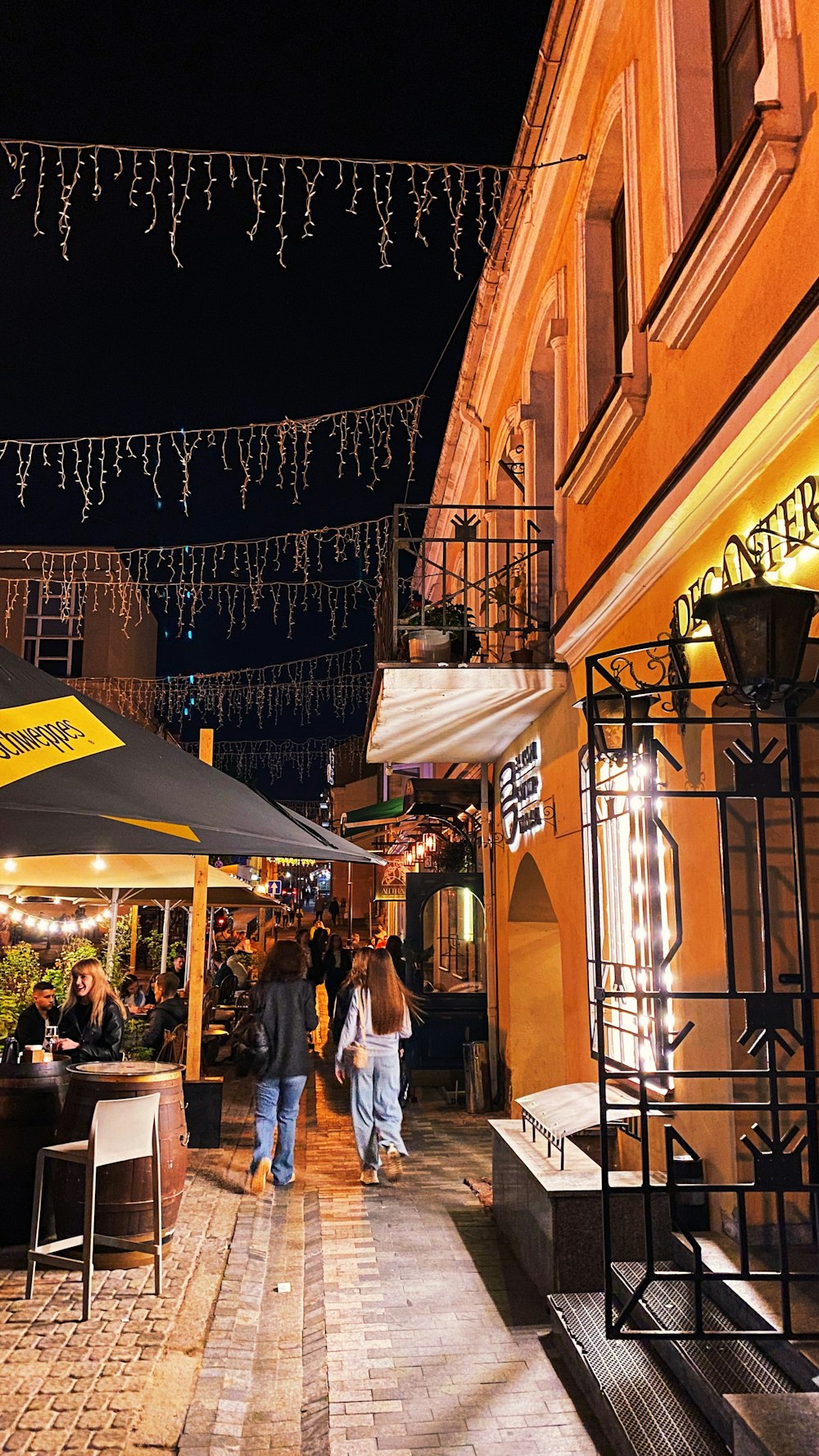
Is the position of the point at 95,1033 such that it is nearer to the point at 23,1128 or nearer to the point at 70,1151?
the point at 23,1128

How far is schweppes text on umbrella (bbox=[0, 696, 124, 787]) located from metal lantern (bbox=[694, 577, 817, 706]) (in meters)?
2.75

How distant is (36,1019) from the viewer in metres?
9.31

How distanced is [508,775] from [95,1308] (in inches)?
278

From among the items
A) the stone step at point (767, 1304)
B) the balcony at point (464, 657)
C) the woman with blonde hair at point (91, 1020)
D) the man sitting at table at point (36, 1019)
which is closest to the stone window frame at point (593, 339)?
the balcony at point (464, 657)

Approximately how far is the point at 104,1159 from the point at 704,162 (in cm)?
649

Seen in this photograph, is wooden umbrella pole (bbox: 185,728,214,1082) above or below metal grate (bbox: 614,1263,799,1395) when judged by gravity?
above

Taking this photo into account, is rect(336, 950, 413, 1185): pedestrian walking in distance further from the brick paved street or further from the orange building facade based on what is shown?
the orange building facade

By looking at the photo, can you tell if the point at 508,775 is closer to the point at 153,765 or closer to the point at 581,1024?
the point at 581,1024

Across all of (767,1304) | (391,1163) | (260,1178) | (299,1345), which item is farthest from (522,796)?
(767,1304)

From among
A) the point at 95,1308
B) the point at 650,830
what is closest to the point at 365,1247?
the point at 95,1308

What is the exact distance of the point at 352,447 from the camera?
453 inches

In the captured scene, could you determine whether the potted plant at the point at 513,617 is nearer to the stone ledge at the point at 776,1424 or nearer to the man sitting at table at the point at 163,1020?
the man sitting at table at the point at 163,1020

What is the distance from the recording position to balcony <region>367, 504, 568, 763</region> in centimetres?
869

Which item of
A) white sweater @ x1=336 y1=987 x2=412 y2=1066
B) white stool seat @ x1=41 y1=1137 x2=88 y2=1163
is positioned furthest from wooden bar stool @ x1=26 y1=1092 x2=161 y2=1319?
white sweater @ x1=336 y1=987 x2=412 y2=1066
